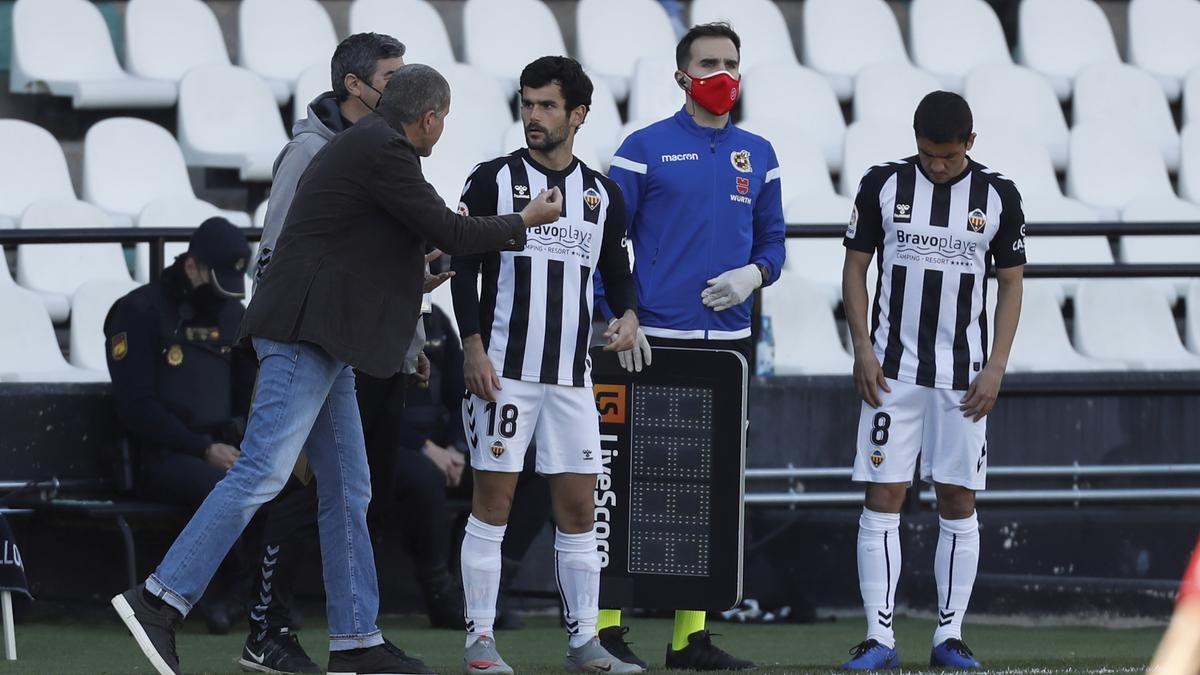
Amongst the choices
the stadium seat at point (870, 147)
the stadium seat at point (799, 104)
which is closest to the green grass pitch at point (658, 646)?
the stadium seat at point (870, 147)

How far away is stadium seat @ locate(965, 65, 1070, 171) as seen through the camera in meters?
10.6

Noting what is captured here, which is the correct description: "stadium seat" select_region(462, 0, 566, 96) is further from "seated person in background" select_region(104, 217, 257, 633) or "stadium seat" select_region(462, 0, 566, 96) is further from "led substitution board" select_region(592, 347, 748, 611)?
"led substitution board" select_region(592, 347, 748, 611)

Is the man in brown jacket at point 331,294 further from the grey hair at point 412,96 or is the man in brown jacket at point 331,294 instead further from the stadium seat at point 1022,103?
the stadium seat at point 1022,103

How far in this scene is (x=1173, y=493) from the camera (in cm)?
812

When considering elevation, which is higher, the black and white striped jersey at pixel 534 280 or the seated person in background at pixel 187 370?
the black and white striped jersey at pixel 534 280

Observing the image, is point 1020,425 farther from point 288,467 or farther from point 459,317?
point 288,467

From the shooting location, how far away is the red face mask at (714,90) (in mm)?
5977

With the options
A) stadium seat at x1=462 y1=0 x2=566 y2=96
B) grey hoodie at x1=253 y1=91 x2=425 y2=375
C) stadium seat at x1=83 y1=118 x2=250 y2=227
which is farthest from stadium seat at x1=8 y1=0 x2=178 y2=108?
grey hoodie at x1=253 y1=91 x2=425 y2=375

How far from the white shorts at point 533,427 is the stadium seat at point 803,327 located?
10.1 feet

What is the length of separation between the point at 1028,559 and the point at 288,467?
4.04 meters

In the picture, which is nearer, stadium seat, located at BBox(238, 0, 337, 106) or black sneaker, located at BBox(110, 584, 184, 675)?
black sneaker, located at BBox(110, 584, 184, 675)

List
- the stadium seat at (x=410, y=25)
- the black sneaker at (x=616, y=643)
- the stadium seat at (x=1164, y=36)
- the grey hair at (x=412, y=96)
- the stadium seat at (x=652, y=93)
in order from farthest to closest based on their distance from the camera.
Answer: the stadium seat at (x=1164, y=36) < the stadium seat at (x=410, y=25) < the stadium seat at (x=652, y=93) < the black sneaker at (x=616, y=643) < the grey hair at (x=412, y=96)

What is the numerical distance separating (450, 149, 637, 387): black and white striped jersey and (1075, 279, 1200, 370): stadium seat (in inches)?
167

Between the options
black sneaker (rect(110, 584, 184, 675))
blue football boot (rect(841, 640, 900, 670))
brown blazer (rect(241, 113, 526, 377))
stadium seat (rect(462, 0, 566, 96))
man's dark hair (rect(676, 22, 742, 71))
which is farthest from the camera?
stadium seat (rect(462, 0, 566, 96))
